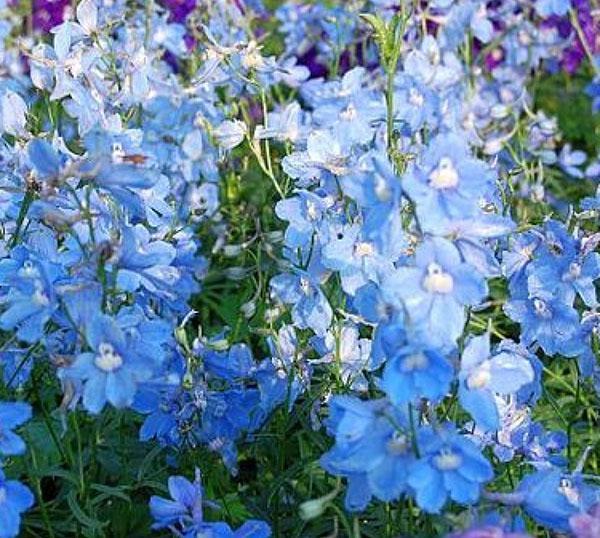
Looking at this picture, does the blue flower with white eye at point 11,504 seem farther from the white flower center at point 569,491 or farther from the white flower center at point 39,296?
the white flower center at point 569,491

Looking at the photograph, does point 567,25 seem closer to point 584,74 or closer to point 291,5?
point 584,74

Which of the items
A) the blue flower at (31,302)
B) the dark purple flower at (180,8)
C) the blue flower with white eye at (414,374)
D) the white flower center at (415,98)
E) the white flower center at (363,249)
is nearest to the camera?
the blue flower with white eye at (414,374)

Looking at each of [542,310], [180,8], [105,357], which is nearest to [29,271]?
[105,357]

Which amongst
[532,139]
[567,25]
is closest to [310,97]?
[532,139]

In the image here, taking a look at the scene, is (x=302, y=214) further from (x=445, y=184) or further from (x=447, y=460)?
(x=447, y=460)

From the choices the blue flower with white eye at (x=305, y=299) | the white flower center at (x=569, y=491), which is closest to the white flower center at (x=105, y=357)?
the blue flower with white eye at (x=305, y=299)

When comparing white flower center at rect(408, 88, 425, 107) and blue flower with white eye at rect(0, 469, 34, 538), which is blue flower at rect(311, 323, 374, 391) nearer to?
blue flower with white eye at rect(0, 469, 34, 538)
